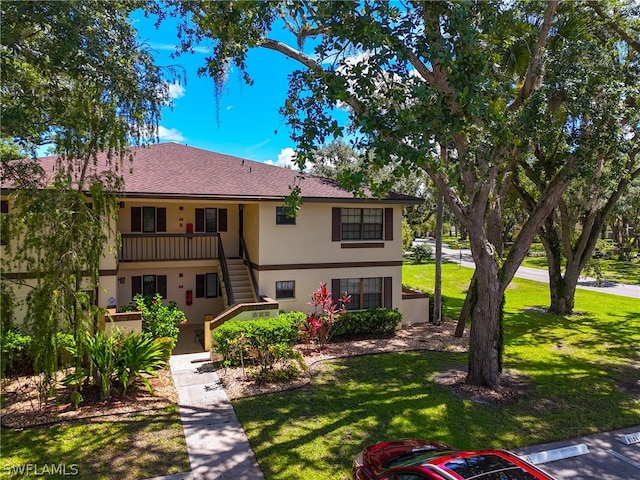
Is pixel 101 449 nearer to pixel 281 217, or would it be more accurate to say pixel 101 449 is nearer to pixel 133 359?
pixel 133 359

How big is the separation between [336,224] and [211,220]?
5.46m

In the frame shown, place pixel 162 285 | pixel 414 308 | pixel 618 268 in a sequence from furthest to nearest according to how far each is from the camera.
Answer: pixel 618 268, pixel 414 308, pixel 162 285

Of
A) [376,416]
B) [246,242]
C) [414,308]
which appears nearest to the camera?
[376,416]

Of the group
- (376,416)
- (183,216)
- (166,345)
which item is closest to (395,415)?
(376,416)

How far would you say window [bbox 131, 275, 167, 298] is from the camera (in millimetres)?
16641

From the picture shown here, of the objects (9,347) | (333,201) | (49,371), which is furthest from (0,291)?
(333,201)

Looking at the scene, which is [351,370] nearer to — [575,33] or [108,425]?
[108,425]

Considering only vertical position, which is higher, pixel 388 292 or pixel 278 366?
pixel 388 292

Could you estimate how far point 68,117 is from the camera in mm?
8336

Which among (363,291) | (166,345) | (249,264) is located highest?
(249,264)

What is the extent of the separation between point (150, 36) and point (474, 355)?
1131 cm

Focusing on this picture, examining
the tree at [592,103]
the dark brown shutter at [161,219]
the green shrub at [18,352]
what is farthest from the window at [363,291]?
the green shrub at [18,352]

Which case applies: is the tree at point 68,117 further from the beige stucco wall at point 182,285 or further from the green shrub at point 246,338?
the beige stucco wall at point 182,285

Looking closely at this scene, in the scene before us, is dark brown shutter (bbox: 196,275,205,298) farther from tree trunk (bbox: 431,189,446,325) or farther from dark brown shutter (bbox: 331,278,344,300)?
tree trunk (bbox: 431,189,446,325)
